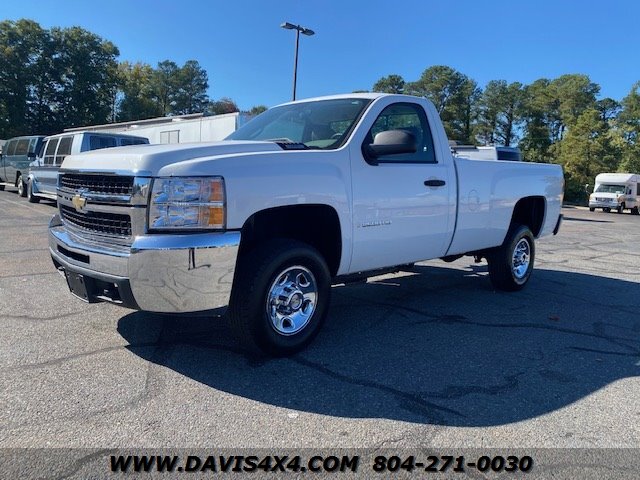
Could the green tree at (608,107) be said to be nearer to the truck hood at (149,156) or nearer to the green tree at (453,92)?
the green tree at (453,92)

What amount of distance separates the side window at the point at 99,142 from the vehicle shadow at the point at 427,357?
10.6m

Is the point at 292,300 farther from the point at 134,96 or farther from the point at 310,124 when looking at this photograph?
the point at 134,96

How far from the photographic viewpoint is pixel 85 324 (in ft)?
14.9

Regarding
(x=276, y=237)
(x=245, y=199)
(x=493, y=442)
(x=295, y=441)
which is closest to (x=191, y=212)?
(x=245, y=199)

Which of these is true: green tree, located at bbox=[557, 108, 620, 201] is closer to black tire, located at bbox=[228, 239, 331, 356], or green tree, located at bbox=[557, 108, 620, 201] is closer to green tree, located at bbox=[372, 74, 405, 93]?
green tree, located at bbox=[372, 74, 405, 93]

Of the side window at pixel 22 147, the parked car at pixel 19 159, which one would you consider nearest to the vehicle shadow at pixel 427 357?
the parked car at pixel 19 159

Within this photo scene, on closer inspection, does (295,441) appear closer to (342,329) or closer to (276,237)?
(276,237)

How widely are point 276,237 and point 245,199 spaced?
586 mm

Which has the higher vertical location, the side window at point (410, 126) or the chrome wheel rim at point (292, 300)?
the side window at point (410, 126)

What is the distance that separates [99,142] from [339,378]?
41.9ft

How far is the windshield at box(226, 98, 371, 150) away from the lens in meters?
4.46

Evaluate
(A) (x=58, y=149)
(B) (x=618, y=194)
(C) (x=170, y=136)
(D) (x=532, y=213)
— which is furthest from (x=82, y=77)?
(D) (x=532, y=213)

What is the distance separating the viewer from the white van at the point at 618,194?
3416 cm

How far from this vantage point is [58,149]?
49.7ft
